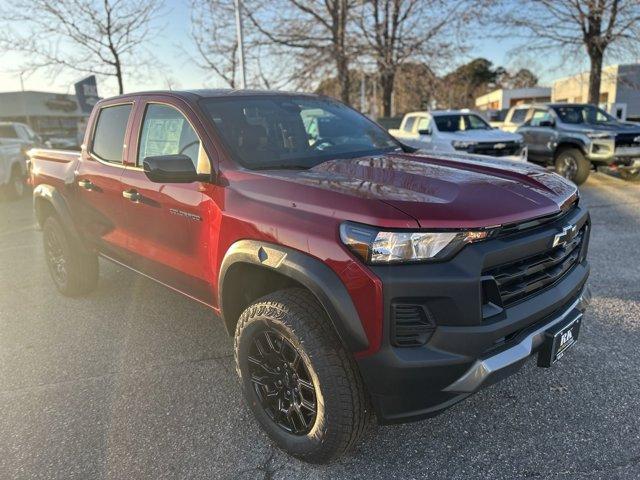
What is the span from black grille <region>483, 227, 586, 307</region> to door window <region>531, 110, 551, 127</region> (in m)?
9.62

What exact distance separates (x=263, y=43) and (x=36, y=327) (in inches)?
617

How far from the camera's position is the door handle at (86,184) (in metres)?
4.09

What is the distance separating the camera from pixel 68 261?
470 cm

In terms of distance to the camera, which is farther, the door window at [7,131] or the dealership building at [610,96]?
the dealership building at [610,96]

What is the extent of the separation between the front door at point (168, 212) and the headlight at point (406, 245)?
3.84 feet

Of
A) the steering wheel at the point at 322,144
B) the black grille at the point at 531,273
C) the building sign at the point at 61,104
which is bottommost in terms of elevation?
the black grille at the point at 531,273

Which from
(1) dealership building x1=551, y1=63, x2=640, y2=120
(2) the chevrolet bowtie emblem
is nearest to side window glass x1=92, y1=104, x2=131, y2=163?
(2) the chevrolet bowtie emblem

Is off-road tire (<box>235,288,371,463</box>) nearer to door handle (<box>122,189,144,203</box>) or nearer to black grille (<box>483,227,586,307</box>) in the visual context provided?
black grille (<box>483,227,586,307</box>)

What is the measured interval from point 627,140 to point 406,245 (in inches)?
385

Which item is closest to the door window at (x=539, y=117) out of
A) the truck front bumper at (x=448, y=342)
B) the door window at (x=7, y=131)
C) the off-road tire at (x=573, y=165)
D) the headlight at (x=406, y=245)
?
the off-road tire at (x=573, y=165)

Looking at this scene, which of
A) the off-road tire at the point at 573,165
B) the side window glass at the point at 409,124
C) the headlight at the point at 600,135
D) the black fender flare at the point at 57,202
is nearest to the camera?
the black fender flare at the point at 57,202

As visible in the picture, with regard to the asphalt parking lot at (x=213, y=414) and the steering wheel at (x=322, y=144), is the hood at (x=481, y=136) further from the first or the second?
the steering wheel at (x=322, y=144)

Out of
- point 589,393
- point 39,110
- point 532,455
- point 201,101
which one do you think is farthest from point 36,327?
point 39,110

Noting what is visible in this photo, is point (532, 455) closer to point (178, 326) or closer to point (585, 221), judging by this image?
point (585, 221)
